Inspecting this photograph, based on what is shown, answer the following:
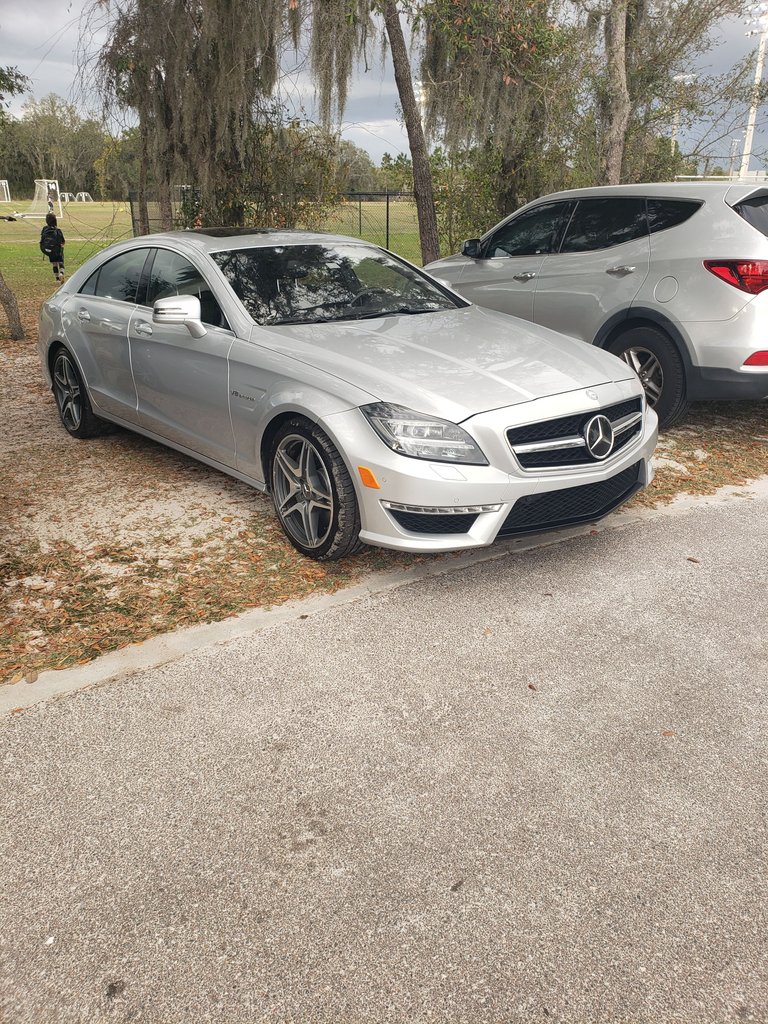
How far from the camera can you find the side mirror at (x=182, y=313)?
15.5 feet

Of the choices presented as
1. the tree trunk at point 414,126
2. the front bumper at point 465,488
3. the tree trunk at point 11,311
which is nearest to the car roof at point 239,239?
the front bumper at point 465,488

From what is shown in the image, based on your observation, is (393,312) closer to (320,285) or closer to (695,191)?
(320,285)

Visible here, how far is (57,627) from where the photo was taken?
3.82 metres

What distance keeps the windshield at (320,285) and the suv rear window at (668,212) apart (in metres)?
2.08

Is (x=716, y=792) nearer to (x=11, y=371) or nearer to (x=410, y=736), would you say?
(x=410, y=736)

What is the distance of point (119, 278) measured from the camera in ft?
19.5

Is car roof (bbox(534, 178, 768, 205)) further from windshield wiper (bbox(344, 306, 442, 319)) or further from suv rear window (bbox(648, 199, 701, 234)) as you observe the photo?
windshield wiper (bbox(344, 306, 442, 319))

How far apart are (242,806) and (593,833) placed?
109 centimetres

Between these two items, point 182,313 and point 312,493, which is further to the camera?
point 182,313

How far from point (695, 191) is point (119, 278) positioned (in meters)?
4.31

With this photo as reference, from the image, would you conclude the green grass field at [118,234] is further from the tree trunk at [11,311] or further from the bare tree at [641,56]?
the bare tree at [641,56]

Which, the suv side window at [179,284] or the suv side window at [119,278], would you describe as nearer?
the suv side window at [179,284]

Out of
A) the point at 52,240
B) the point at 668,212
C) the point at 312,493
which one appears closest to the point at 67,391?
the point at 312,493

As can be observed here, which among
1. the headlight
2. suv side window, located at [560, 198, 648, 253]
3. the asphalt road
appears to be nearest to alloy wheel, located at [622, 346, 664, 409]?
suv side window, located at [560, 198, 648, 253]
